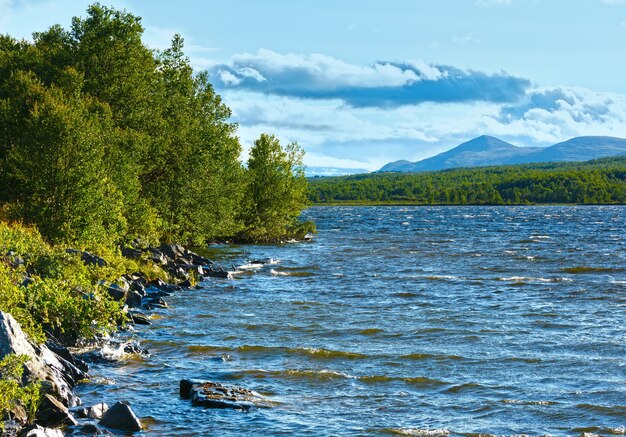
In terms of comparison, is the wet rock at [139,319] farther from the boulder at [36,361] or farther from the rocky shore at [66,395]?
the boulder at [36,361]

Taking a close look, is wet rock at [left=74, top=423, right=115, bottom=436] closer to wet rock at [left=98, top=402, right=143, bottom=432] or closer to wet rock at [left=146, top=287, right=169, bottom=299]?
wet rock at [left=98, top=402, right=143, bottom=432]

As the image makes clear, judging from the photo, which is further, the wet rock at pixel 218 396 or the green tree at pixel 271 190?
the green tree at pixel 271 190

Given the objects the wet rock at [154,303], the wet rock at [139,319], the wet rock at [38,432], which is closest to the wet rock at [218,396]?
the wet rock at [38,432]

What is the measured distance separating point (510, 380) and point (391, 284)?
2279cm

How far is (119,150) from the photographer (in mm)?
43719

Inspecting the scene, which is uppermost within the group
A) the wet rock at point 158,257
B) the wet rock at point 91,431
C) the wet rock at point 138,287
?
the wet rock at point 158,257

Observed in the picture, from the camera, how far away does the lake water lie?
53.2 feet

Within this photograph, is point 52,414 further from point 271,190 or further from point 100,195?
point 271,190

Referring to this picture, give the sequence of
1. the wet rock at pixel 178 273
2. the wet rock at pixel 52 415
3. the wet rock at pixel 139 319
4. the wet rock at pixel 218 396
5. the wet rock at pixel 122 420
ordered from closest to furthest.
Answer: the wet rock at pixel 52 415, the wet rock at pixel 122 420, the wet rock at pixel 218 396, the wet rock at pixel 139 319, the wet rock at pixel 178 273

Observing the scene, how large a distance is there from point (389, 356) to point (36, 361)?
1125 centimetres

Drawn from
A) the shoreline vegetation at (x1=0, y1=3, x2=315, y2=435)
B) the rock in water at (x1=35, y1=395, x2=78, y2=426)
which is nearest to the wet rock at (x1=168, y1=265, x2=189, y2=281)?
the shoreline vegetation at (x1=0, y1=3, x2=315, y2=435)

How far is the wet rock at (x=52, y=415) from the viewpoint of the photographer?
1438 centimetres

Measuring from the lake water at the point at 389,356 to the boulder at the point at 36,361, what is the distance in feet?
2.87

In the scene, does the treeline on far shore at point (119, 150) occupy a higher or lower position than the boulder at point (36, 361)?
higher
